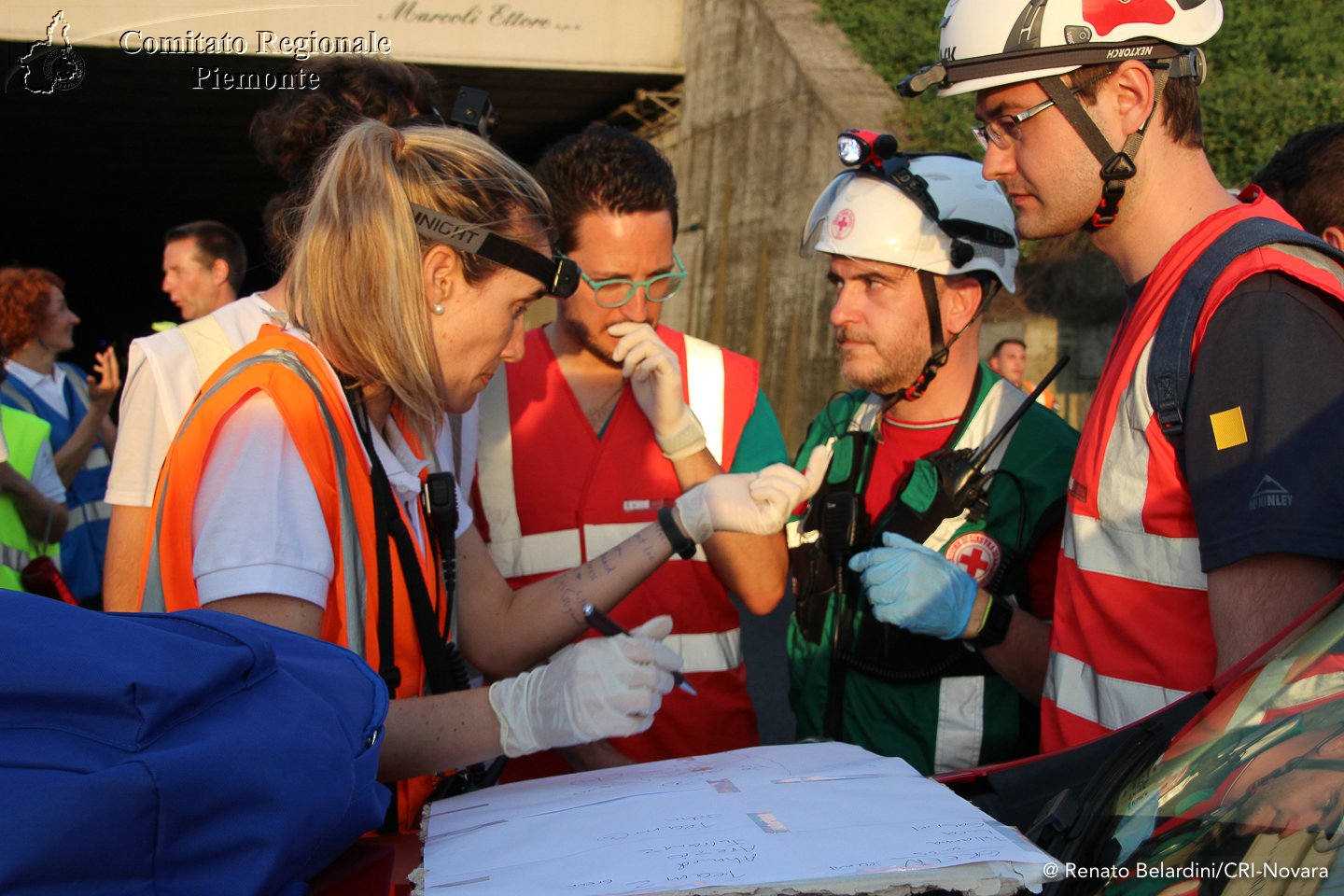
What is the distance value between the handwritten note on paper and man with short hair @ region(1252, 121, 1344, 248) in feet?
7.46

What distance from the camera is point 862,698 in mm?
2807

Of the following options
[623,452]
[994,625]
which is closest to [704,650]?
[623,452]

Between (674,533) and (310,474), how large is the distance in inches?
40.4

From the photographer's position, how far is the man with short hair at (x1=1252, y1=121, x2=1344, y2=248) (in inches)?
116

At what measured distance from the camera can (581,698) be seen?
1884 mm

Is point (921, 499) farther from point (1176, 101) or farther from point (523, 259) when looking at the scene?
point (523, 259)

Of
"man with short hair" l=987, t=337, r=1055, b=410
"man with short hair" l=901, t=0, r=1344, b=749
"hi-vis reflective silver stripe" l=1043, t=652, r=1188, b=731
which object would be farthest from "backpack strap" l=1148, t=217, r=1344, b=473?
"man with short hair" l=987, t=337, r=1055, b=410

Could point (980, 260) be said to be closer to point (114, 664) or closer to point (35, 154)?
point (114, 664)

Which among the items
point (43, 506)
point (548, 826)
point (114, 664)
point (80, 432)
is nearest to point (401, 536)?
point (548, 826)

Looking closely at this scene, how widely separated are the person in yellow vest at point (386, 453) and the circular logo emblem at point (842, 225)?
42.3 inches

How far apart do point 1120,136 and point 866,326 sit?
1.05m

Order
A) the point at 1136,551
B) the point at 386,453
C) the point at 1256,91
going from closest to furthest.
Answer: the point at 1136,551, the point at 386,453, the point at 1256,91

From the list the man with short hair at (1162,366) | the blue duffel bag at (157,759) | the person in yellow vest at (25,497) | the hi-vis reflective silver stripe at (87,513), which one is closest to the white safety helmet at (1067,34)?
the man with short hair at (1162,366)

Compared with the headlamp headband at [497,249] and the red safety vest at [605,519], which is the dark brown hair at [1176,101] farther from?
the red safety vest at [605,519]
